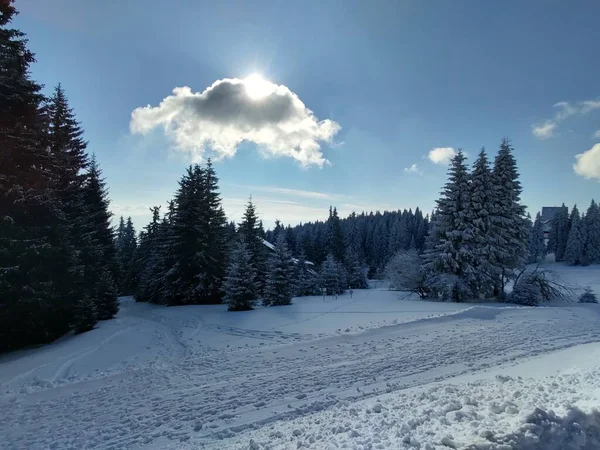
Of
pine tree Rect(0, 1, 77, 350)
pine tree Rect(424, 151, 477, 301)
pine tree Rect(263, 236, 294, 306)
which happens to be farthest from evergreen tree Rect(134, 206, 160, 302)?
pine tree Rect(424, 151, 477, 301)

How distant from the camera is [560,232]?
6650 cm

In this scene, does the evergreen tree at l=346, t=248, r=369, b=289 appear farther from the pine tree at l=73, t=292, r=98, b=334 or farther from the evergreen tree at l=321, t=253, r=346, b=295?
the pine tree at l=73, t=292, r=98, b=334

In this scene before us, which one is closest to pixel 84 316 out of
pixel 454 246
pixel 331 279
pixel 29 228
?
pixel 29 228

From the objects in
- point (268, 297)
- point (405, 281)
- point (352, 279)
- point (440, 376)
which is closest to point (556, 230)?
point (352, 279)

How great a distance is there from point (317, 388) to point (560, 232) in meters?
77.4

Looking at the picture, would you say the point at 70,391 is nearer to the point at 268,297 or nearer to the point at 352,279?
the point at 268,297

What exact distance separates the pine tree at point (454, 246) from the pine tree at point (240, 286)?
533 inches

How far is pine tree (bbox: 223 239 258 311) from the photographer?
2233 centimetres

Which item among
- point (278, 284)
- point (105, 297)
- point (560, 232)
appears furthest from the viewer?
point (560, 232)

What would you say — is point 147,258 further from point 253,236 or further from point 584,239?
point 584,239

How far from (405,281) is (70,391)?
26524mm

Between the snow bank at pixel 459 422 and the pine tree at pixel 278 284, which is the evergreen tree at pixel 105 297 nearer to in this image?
the pine tree at pixel 278 284

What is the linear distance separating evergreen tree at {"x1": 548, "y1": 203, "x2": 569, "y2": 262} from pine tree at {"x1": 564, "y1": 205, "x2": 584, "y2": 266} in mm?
5981

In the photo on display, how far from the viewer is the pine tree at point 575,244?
193ft
